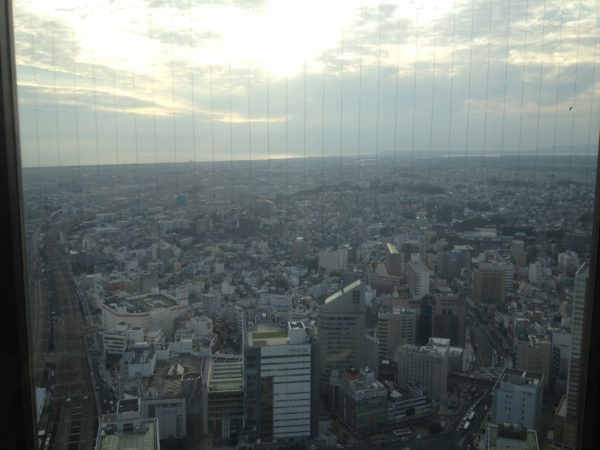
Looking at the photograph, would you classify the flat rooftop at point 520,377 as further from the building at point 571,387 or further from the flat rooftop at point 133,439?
the flat rooftop at point 133,439

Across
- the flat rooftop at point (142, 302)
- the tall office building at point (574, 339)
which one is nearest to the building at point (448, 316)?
the tall office building at point (574, 339)

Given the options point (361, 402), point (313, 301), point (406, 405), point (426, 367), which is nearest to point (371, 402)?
point (361, 402)

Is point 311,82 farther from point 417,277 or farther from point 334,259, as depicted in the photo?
point 417,277

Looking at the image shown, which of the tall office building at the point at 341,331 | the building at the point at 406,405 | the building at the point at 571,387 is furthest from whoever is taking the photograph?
the tall office building at the point at 341,331

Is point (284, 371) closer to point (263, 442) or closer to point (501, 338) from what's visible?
point (263, 442)

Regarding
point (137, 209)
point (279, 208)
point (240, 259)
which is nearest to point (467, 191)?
point (279, 208)
